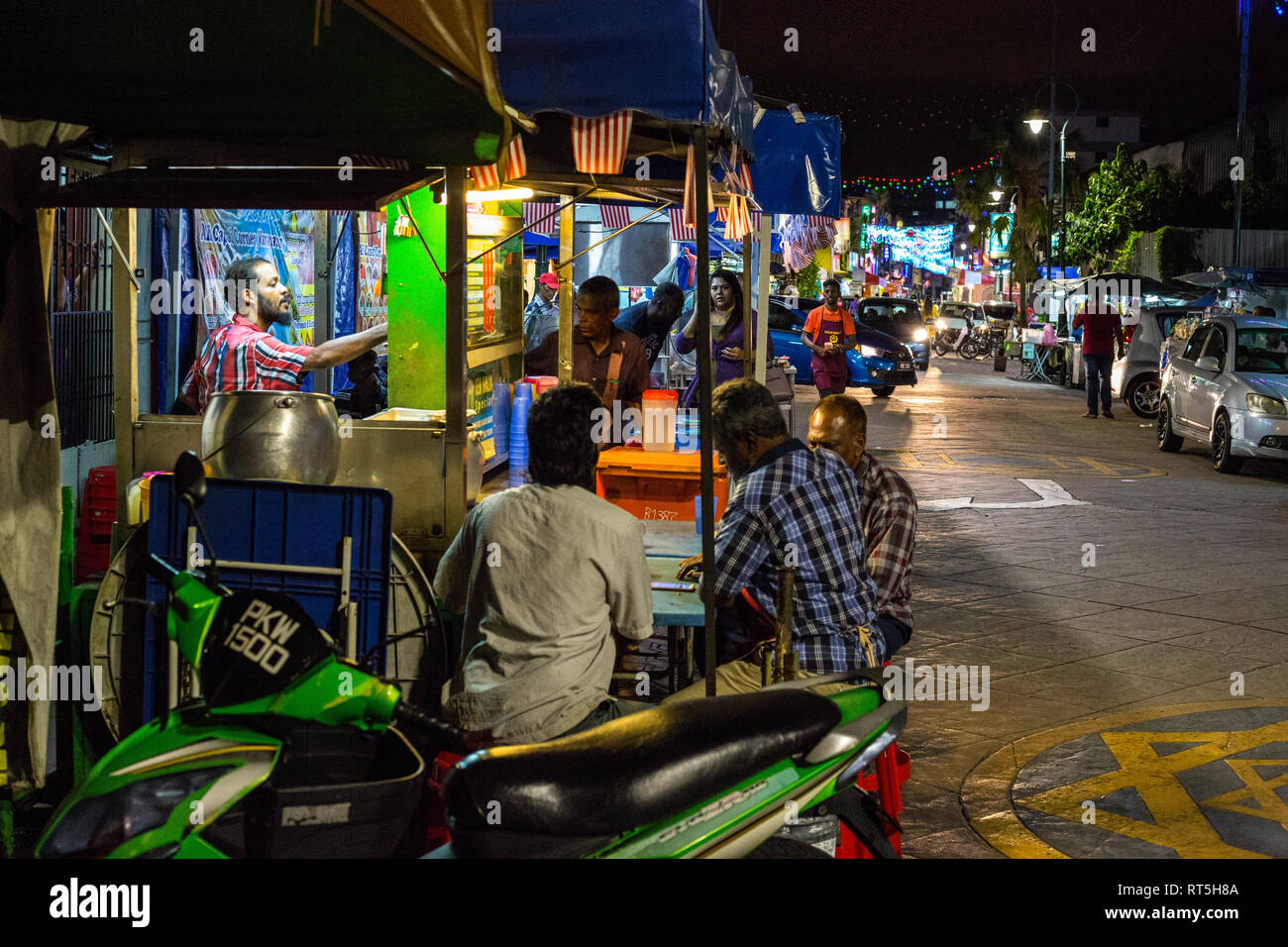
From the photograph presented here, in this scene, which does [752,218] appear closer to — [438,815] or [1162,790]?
[1162,790]

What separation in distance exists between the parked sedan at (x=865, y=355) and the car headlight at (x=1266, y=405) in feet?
34.5

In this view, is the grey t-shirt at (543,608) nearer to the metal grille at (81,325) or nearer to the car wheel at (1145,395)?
the metal grille at (81,325)

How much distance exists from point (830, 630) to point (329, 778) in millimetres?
1774

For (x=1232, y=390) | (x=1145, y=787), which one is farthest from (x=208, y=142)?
(x=1232, y=390)

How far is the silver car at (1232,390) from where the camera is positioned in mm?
14336

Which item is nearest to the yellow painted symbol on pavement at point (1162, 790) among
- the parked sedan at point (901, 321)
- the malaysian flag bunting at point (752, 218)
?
the malaysian flag bunting at point (752, 218)

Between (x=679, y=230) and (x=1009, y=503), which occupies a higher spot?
(x=679, y=230)

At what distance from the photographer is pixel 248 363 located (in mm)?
5941

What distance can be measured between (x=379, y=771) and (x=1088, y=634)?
5.53 metres

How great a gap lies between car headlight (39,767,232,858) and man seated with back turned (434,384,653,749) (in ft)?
3.25
